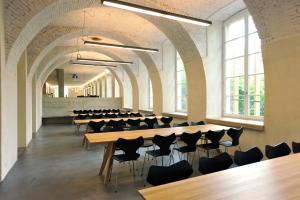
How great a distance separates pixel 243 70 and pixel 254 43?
0.75 metres

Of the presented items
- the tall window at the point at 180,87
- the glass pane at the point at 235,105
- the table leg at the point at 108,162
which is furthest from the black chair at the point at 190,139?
the tall window at the point at 180,87

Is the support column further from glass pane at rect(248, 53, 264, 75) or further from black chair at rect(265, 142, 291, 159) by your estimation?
black chair at rect(265, 142, 291, 159)

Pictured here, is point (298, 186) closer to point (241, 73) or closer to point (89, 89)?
point (241, 73)

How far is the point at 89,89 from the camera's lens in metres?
33.6

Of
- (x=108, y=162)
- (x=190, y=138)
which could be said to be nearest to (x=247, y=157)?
(x=190, y=138)

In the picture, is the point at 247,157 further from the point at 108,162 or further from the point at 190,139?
the point at 108,162

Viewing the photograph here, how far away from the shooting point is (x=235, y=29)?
6582mm

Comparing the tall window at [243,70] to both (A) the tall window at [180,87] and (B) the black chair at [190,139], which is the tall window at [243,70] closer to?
(B) the black chair at [190,139]

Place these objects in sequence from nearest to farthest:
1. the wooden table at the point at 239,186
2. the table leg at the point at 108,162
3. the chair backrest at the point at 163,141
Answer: the wooden table at the point at 239,186, the table leg at the point at 108,162, the chair backrest at the point at 163,141

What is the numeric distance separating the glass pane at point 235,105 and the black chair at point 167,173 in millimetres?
4523

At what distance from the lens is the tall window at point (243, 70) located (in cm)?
586

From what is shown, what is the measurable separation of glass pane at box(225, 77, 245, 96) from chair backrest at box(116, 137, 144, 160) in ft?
12.1

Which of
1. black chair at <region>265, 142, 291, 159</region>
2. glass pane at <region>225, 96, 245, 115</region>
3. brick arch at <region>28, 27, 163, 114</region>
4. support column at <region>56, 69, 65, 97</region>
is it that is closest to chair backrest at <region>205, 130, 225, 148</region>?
black chair at <region>265, 142, 291, 159</region>

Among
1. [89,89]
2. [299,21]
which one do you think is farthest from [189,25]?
[89,89]
